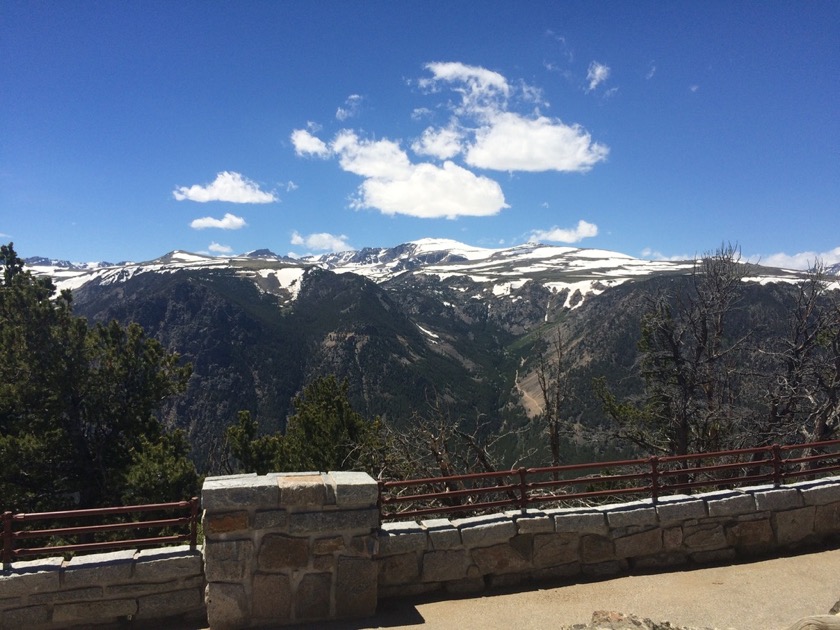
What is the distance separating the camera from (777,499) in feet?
23.8

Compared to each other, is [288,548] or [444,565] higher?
[288,548]

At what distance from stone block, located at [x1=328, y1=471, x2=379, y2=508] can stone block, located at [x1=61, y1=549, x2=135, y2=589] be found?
2150 mm

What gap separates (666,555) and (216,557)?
5.39 metres

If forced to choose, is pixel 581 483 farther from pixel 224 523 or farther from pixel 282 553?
pixel 224 523

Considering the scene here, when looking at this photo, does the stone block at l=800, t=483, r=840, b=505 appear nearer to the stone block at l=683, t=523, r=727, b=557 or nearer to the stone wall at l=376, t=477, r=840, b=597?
the stone wall at l=376, t=477, r=840, b=597

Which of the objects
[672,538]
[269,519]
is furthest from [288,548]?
[672,538]

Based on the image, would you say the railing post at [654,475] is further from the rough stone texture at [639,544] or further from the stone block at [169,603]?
the stone block at [169,603]

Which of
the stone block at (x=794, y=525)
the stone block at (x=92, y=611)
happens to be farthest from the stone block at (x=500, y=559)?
the stone block at (x=92, y=611)

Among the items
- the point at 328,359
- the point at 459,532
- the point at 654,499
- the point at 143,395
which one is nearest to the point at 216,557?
the point at 459,532

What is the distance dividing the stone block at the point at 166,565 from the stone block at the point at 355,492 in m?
1.59

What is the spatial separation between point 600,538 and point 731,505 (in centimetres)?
187

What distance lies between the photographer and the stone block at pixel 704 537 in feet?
23.0

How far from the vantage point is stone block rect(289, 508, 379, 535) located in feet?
18.1

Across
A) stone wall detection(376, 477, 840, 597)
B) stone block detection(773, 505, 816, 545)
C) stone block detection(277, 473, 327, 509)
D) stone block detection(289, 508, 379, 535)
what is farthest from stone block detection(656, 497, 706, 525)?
stone block detection(277, 473, 327, 509)
